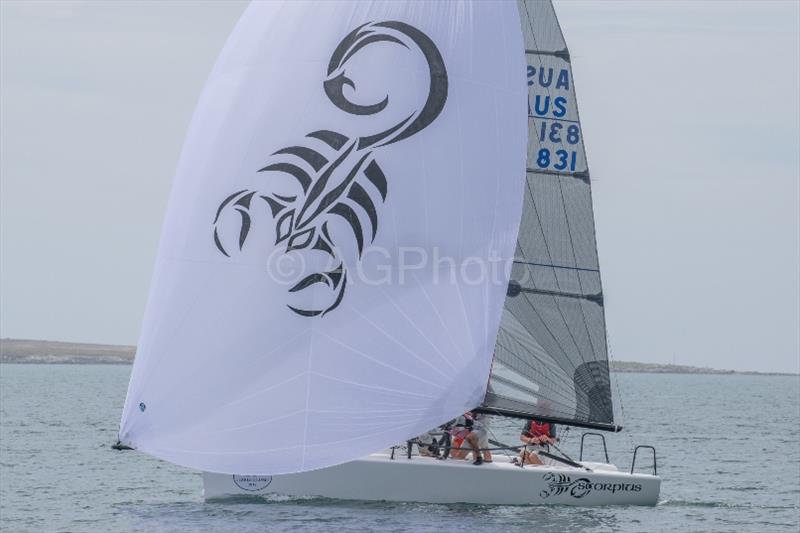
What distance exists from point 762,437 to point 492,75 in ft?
116

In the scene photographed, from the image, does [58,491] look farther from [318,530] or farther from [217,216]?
[217,216]

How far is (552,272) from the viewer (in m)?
25.6

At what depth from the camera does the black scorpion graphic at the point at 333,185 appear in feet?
63.2

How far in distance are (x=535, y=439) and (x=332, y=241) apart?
329 inches

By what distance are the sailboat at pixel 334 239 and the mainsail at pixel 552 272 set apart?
5.10 m

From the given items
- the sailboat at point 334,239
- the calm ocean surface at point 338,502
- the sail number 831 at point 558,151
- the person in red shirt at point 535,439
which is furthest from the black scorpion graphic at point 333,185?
the person in red shirt at point 535,439

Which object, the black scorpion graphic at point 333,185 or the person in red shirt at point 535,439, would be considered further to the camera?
the person in red shirt at point 535,439

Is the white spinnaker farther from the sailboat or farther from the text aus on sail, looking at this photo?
the text aus on sail

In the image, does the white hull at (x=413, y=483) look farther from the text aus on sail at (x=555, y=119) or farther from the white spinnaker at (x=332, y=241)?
the white spinnaker at (x=332, y=241)

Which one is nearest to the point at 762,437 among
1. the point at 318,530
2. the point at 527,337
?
the point at 527,337

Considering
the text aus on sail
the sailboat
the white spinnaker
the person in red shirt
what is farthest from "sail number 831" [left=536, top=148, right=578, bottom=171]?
the white spinnaker

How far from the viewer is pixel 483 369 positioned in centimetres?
1939

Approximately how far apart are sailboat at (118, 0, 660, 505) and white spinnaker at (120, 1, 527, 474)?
23 mm

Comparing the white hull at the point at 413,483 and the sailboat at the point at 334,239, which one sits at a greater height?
the sailboat at the point at 334,239
